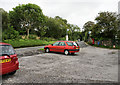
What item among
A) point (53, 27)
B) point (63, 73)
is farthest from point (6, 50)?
point (53, 27)

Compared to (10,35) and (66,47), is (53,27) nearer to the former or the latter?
(10,35)

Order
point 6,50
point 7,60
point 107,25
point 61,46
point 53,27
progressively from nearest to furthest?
point 7,60 → point 6,50 → point 61,46 → point 107,25 → point 53,27

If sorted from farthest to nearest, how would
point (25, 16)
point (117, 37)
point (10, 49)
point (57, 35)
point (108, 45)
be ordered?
point (57, 35) → point (25, 16) → point (108, 45) → point (117, 37) → point (10, 49)

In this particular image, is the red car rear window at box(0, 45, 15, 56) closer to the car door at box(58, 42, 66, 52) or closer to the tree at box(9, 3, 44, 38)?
the car door at box(58, 42, 66, 52)

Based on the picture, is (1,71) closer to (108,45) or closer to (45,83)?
(45,83)

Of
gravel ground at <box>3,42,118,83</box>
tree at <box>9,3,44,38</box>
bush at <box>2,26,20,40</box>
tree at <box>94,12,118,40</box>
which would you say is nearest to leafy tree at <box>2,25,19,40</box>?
bush at <box>2,26,20,40</box>

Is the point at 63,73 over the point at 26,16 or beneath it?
beneath

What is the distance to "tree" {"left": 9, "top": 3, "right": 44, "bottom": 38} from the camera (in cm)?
2728

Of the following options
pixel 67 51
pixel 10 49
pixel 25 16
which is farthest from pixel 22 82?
pixel 25 16

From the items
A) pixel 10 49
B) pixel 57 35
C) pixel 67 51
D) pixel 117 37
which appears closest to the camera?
pixel 10 49

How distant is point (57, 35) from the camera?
1826 inches

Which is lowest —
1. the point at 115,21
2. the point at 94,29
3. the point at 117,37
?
the point at 117,37

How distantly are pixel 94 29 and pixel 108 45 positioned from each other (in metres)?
5.06

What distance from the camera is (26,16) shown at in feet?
A: 90.7
